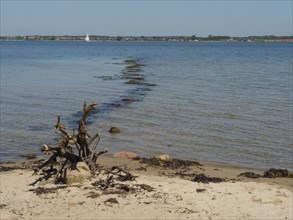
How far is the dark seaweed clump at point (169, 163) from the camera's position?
14188 millimetres

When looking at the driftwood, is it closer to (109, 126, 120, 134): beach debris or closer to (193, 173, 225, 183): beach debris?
(193, 173, 225, 183): beach debris

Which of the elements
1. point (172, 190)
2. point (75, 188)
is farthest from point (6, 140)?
point (172, 190)

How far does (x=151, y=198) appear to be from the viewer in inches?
425

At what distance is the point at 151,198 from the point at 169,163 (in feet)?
12.0

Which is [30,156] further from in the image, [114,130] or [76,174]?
[114,130]

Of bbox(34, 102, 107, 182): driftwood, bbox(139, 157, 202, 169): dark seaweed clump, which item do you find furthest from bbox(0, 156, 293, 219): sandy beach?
bbox(139, 157, 202, 169): dark seaweed clump

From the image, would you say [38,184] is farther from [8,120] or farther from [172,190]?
[8,120]

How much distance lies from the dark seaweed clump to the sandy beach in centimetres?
94

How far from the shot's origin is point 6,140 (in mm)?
17484

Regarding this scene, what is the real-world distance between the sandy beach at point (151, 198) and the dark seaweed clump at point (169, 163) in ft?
3.07

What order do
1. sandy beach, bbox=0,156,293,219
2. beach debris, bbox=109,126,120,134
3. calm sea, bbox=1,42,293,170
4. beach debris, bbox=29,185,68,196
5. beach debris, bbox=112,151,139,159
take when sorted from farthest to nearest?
beach debris, bbox=109,126,120,134 → calm sea, bbox=1,42,293,170 → beach debris, bbox=112,151,139,159 → beach debris, bbox=29,185,68,196 → sandy beach, bbox=0,156,293,219

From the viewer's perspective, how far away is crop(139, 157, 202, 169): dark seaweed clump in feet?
46.5

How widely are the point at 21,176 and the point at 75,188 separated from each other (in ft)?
6.63

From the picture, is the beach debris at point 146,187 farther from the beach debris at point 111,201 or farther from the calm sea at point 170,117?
A: the calm sea at point 170,117
